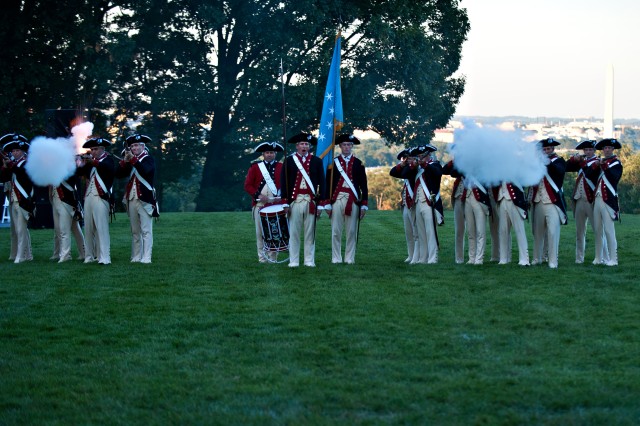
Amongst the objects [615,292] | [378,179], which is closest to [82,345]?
[615,292]

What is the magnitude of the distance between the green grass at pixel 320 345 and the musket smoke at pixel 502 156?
138cm

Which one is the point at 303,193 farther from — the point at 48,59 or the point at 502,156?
the point at 48,59

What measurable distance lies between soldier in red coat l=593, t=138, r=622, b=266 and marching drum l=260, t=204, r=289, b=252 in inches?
187

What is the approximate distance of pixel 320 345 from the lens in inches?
Result: 382

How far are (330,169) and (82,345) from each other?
7514mm

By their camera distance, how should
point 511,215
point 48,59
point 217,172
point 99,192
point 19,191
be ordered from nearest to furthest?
point 511,215 → point 99,192 → point 19,191 → point 48,59 → point 217,172

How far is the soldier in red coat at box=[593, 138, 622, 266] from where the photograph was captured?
16.7m

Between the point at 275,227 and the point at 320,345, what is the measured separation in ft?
23.7

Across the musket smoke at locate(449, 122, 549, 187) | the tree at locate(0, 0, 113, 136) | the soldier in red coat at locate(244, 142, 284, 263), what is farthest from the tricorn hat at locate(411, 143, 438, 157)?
the tree at locate(0, 0, 113, 136)

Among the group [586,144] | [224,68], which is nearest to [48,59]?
[224,68]

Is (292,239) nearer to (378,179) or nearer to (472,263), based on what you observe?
(472,263)

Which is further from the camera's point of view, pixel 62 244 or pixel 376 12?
pixel 376 12

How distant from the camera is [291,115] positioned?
143 feet

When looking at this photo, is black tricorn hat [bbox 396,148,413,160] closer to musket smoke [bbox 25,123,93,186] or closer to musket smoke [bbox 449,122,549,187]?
musket smoke [bbox 449,122,549,187]
